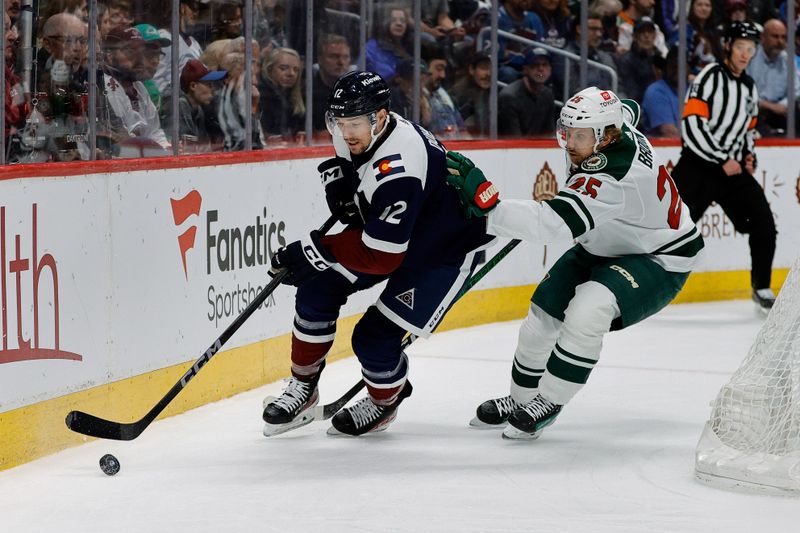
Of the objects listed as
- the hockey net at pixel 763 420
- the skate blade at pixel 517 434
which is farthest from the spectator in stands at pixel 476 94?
the hockey net at pixel 763 420

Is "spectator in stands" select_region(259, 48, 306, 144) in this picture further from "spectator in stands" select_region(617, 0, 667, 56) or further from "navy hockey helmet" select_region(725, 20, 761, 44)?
"spectator in stands" select_region(617, 0, 667, 56)

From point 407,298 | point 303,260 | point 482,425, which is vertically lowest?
point 482,425

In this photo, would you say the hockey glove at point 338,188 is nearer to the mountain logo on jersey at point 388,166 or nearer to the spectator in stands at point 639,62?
the mountain logo on jersey at point 388,166

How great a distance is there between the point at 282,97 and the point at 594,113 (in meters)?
1.94

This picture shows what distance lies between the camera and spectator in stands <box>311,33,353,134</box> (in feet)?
17.7

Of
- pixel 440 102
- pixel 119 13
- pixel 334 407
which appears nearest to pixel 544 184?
pixel 440 102

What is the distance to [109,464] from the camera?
327cm

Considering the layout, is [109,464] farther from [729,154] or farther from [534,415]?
[729,154]

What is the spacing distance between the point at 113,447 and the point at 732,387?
167cm

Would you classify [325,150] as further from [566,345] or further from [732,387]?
[732,387]

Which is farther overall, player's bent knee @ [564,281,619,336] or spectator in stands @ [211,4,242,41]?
spectator in stands @ [211,4,242,41]

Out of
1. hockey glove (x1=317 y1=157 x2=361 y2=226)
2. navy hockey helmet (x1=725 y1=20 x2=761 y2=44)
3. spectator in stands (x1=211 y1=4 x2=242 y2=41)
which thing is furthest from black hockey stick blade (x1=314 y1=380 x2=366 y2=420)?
navy hockey helmet (x1=725 y1=20 x2=761 y2=44)

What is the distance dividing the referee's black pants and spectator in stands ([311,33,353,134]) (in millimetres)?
1761

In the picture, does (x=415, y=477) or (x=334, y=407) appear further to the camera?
(x=334, y=407)
